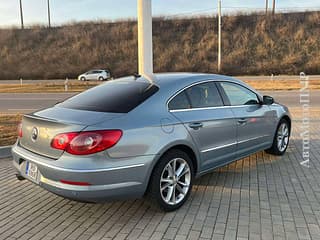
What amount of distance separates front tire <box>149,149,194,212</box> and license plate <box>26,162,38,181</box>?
119cm

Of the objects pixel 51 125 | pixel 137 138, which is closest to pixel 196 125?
pixel 137 138

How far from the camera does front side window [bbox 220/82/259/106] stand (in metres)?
4.56

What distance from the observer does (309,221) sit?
11.1 feet

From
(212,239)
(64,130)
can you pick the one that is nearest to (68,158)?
(64,130)

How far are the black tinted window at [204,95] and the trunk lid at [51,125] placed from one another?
1108 millimetres

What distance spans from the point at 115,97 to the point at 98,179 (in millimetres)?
1088

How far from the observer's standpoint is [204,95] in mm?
4164

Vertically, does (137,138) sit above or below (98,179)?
above

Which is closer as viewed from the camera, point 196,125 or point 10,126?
point 196,125

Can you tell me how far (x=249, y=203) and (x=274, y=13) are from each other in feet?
177

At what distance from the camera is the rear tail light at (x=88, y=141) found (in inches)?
118

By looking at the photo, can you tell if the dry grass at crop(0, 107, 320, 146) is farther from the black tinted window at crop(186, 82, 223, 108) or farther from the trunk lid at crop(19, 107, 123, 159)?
the black tinted window at crop(186, 82, 223, 108)

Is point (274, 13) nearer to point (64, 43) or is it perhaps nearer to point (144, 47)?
point (64, 43)

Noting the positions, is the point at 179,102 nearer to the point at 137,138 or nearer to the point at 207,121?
the point at 207,121
